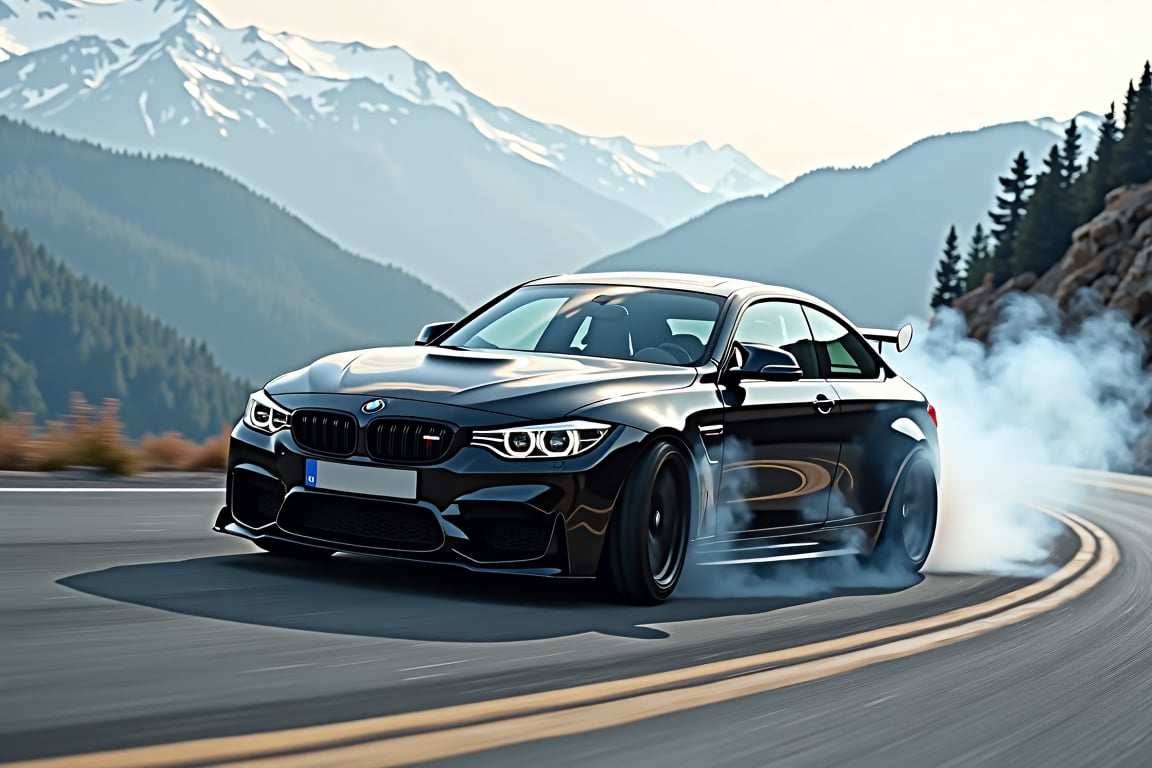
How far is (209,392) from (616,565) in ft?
538

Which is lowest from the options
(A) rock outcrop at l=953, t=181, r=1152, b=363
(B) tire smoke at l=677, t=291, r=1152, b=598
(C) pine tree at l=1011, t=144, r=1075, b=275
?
(B) tire smoke at l=677, t=291, r=1152, b=598

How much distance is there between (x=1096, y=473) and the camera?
3303cm

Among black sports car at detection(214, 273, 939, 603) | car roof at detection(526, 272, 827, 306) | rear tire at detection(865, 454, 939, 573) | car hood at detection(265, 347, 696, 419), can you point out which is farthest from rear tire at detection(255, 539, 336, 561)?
rear tire at detection(865, 454, 939, 573)

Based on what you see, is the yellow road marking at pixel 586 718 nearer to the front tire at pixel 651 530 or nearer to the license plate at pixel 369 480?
the front tire at pixel 651 530

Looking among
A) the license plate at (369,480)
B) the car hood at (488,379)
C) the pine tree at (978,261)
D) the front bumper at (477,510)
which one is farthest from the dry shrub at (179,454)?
the pine tree at (978,261)

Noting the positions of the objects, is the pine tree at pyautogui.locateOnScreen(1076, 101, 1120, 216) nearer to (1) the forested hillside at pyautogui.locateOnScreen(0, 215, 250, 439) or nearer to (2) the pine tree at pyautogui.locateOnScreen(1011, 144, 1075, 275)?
(2) the pine tree at pyautogui.locateOnScreen(1011, 144, 1075, 275)

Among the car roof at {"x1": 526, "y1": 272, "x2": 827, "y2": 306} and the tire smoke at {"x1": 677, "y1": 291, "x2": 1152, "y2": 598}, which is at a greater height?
the car roof at {"x1": 526, "y1": 272, "x2": 827, "y2": 306}

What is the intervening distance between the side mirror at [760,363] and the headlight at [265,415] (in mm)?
2106

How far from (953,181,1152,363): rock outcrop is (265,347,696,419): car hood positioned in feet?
210

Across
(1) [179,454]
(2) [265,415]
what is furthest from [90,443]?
(2) [265,415]

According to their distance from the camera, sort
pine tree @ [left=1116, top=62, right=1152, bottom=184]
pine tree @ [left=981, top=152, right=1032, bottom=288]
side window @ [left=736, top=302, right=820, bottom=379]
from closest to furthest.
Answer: side window @ [left=736, top=302, right=820, bottom=379] < pine tree @ [left=1116, top=62, right=1152, bottom=184] < pine tree @ [left=981, top=152, right=1032, bottom=288]

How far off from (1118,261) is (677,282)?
7004cm

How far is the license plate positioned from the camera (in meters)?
6.02

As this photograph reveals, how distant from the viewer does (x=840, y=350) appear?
27.8 ft
